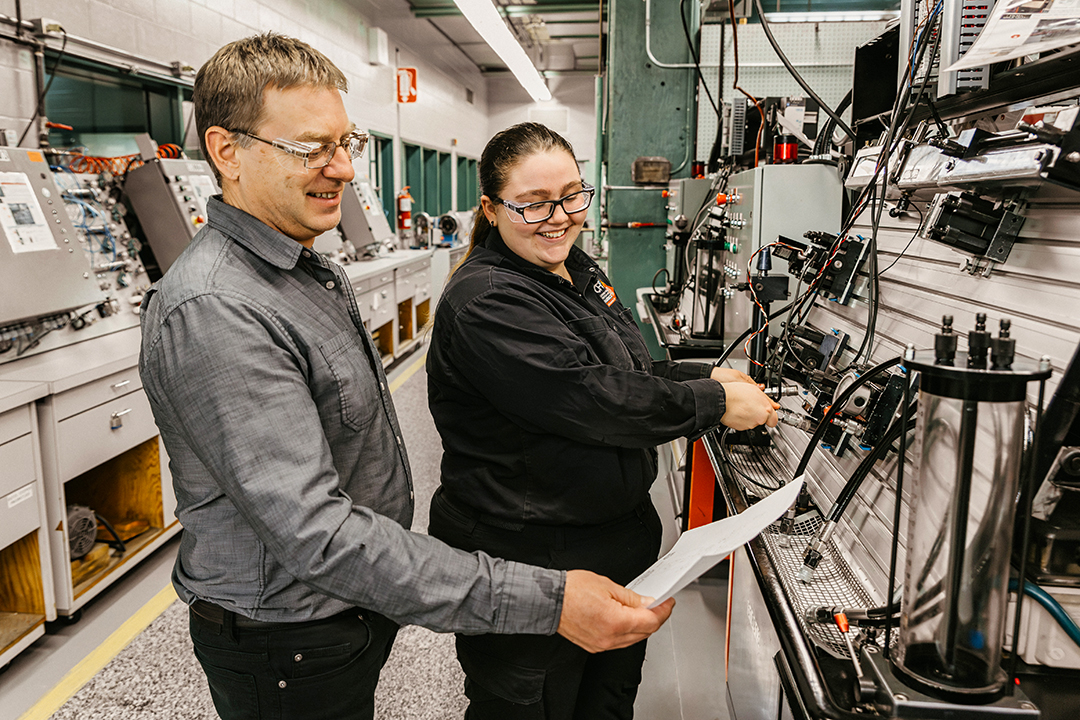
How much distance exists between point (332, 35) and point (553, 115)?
7610 mm

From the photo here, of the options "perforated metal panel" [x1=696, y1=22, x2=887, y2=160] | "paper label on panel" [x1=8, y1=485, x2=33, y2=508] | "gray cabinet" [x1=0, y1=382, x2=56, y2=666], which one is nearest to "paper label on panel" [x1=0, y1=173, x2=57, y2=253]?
"gray cabinet" [x1=0, y1=382, x2=56, y2=666]

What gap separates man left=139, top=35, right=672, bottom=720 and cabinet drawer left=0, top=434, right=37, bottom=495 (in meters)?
1.47

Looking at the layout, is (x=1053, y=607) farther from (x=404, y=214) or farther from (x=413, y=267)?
(x=404, y=214)

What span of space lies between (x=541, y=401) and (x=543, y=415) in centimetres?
3

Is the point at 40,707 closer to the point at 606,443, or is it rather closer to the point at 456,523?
the point at 456,523

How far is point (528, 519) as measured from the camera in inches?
56.3

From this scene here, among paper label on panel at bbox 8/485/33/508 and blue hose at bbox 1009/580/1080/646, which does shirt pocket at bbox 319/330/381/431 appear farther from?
paper label on panel at bbox 8/485/33/508

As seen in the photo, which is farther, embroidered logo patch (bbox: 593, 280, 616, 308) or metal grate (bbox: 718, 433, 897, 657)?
embroidered logo patch (bbox: 593, 280, 616, 308)

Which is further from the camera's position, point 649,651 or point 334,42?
point 334,42

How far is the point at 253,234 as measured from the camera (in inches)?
43.3

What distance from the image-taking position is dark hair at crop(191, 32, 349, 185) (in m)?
1.05

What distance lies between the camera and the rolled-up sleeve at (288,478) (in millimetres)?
938

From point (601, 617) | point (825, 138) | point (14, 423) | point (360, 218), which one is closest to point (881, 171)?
point (825, 138)

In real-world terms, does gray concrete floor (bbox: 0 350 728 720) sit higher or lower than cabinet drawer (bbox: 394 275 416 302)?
lower
